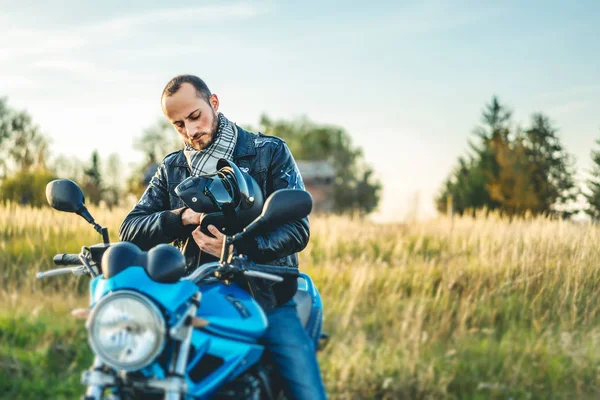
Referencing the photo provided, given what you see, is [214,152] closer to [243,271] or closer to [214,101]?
[214,101]

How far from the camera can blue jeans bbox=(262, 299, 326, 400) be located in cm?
242

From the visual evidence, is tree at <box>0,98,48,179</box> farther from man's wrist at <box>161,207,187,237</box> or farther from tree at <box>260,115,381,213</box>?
tree at <box>260,115,381,213</box>

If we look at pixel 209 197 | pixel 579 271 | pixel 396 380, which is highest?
pixel 209 197

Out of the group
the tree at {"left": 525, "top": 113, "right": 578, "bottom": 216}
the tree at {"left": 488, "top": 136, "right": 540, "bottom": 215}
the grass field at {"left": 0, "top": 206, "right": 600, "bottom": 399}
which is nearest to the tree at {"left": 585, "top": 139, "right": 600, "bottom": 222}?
the grass field at {"left": 0, "top": 206, "right": 600, "bottom": 399}

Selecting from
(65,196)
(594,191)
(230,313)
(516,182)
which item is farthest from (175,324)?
(516,182)

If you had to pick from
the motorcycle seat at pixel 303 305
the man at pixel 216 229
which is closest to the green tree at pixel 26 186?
the man at pixel 216 229

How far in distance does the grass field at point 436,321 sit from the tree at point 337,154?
229 feet

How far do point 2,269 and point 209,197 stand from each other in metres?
6.14

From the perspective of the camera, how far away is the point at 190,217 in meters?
2.78

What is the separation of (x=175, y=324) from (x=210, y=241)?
1013 millimetres

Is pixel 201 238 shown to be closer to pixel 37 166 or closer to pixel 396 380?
pixel 396 380

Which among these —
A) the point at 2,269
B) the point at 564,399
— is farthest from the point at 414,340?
the point at 2,269

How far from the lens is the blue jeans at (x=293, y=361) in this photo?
2416mm

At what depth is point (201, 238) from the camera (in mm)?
2857
